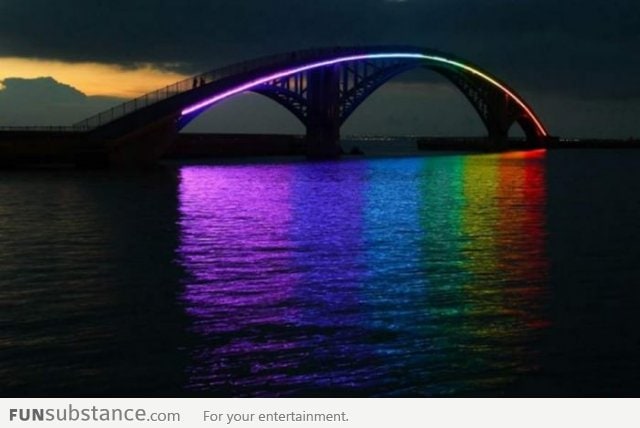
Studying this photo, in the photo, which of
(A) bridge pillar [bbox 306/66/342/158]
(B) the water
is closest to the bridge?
(A) bridge pillar [bbox 306/66/342/158]

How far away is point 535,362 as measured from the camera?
12375 millimetres

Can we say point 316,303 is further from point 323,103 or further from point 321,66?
point 323,103

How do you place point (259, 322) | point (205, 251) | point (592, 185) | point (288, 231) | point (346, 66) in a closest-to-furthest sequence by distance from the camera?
point (259, 322)
point (205, 251)
point (288, 231)
point (592, 185)
point (346, 66)

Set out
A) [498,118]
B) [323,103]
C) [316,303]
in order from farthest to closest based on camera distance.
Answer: [498,118] < [323,103] < [316,303]

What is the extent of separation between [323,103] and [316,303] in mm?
82776

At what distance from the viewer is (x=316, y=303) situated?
16078mm

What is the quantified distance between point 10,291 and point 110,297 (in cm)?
211

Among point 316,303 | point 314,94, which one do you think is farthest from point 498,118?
point 316,303

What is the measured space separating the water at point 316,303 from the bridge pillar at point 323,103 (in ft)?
214

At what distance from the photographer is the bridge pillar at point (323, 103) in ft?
321

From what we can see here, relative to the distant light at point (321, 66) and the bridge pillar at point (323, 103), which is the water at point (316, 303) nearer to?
the distant light at point (321, 66)

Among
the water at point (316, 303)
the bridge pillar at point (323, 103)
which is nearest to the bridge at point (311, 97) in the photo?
the bridge pillar at point (323, 103)
